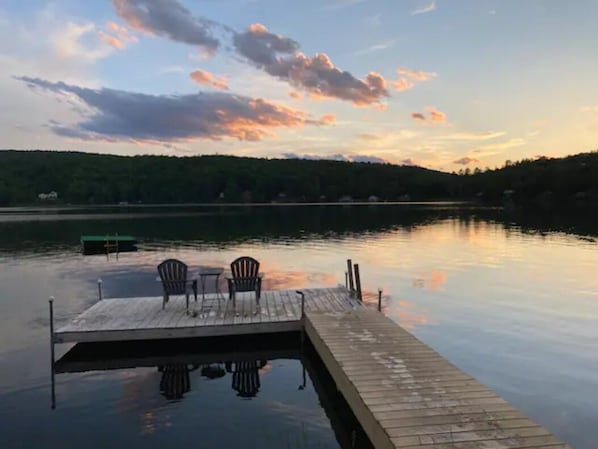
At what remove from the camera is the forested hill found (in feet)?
339

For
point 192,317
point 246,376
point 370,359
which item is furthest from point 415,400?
point 192,317

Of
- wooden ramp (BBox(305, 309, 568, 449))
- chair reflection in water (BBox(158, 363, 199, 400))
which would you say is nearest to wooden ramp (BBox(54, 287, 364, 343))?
chair reflection in water (BBox(158, 363, 199, 400))

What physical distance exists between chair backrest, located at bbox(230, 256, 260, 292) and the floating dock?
0.50 metres

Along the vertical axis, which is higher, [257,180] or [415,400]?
[257,180]

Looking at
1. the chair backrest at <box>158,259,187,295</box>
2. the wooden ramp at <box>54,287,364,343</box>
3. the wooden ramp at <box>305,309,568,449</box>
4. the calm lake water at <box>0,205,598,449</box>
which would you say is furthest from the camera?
the chair backrest at <box>158,259,187,295</box>

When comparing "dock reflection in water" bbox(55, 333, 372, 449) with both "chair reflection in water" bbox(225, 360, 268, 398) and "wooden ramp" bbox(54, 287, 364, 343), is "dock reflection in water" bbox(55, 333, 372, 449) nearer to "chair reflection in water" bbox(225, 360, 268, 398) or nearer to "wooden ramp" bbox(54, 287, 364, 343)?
"chair reflection in water" bbox(225, 360, 268, 398)

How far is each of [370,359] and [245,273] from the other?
4070mm

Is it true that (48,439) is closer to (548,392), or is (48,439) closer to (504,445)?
(504,445)

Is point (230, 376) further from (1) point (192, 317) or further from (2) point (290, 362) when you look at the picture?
(1) point (192, 317)

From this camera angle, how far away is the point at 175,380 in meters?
8.18

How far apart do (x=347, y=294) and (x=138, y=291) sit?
26.1 ft

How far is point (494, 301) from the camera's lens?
46.4 ft

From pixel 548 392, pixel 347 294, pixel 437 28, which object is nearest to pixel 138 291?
pixel 347 294

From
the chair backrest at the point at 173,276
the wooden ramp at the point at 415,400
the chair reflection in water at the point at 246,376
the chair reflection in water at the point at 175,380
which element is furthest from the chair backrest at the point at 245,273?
the wooden ramp at the point at 415,400
